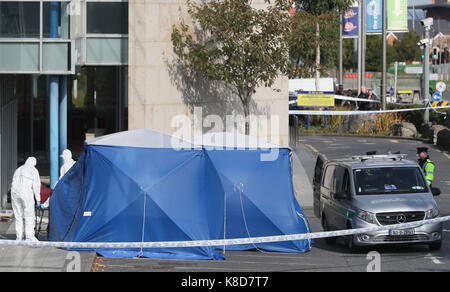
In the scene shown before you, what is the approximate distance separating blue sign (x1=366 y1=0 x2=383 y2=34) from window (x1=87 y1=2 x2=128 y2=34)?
3502 cm

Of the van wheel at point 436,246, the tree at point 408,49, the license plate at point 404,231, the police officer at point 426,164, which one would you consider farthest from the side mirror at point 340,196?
the tree at point 408,49

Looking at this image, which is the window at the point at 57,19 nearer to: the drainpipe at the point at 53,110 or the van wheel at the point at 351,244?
the drainpipe at the point at 53,110

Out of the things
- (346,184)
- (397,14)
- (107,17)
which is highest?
(397,14)

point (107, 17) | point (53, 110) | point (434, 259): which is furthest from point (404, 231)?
point (107, 17)

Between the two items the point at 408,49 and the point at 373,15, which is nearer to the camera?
the point at 373,15

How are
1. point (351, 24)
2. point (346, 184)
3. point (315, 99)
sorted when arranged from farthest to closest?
point (351, 24) → point (315, 99) → point (346, 184)

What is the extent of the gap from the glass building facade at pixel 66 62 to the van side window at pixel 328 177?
9089 millimetres

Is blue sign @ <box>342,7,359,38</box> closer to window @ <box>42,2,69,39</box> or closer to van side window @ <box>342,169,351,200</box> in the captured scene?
window @ <box>42,2,69,39</box>

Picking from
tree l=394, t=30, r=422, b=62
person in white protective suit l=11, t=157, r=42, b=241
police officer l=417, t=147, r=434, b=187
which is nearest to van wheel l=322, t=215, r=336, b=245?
police officer l=417, t=147, r=434, b=187

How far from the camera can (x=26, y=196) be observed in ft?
53.8

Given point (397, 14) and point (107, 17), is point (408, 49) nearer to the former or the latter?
point (397, 14)

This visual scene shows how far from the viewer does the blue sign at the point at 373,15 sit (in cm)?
5962

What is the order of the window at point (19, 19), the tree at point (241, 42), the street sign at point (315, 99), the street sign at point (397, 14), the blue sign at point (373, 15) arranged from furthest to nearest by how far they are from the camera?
the street sign at point (397, 14) → the blue sign at point (373, 15) → the street sign at point (315, 99) → the tree at point (241, 42) → the window at point (19, 19)

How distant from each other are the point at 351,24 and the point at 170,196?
45079 mm
